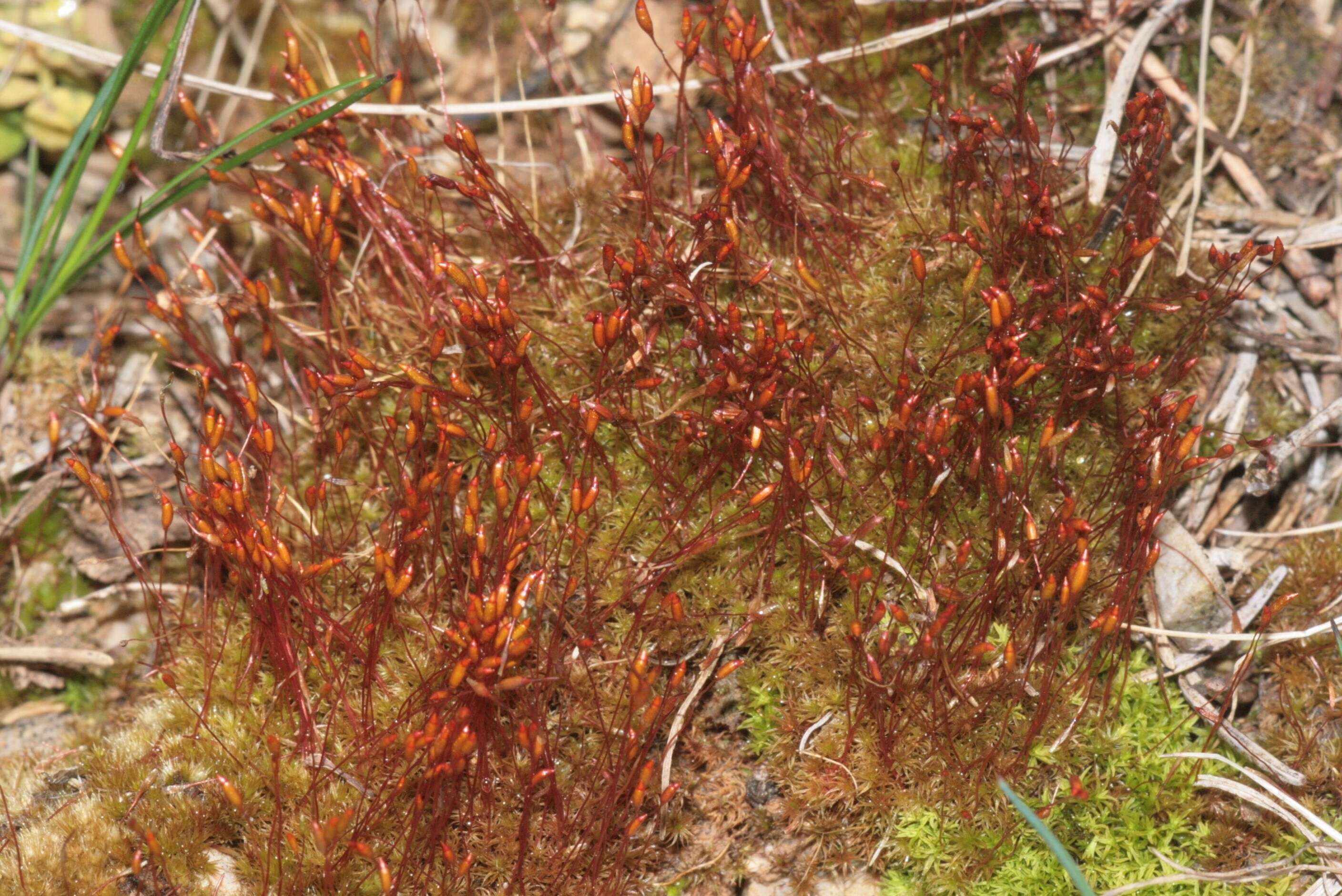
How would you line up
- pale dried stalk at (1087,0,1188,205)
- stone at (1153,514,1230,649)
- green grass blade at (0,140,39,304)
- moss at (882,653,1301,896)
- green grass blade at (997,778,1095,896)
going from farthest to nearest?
green grass blade at (0,140,39,304)
pale dried stalk at (1087,0,1188,205)
stone at (1153,514,1230,649)
moss at (882,653,1301,896)
green grass blade at (997,778,1095,896)

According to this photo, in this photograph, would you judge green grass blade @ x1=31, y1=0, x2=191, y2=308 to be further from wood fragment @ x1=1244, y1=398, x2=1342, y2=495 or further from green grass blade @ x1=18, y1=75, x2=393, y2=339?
wood fragment @ x1=1244, y1=398, x2=1342, y2=495

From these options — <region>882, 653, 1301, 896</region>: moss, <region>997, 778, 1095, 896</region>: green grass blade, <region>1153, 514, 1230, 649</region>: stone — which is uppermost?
<region>1153, 514, 1230, 649</region>: stone

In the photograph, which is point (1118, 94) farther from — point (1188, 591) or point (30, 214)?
point (30, 214)

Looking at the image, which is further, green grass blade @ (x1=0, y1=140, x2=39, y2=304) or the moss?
green grass blade @ (x1=0, y1=140, x2=39, y2=304)

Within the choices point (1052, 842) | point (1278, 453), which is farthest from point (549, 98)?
point (1052, 842)

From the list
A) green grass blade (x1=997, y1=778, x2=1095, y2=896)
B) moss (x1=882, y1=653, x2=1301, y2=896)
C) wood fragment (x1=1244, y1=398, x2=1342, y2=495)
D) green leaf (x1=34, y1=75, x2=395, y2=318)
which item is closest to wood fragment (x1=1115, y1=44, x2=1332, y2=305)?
wood fragment (x1=1244, y1=398, x2=1342, y2=495)

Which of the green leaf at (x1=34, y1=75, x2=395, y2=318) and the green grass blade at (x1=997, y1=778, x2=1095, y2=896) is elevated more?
the green leaf at (x1=34, y1=75, x2=395, y2=318)

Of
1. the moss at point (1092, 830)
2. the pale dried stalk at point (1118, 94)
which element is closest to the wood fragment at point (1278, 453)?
the moss at point (1092, 830)

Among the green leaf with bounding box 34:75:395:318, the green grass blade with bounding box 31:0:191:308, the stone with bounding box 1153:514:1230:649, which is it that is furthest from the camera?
the green grass blade with bounding box 31:0:191:308
